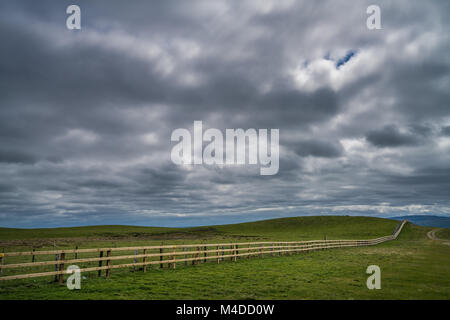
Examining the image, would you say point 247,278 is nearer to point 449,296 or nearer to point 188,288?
point 188,288

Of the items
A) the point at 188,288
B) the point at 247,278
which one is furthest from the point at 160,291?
the point at 247,278

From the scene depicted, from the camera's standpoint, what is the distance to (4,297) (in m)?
10.7
